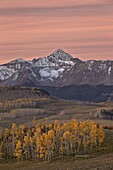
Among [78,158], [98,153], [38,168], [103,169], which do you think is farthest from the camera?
[98,153]

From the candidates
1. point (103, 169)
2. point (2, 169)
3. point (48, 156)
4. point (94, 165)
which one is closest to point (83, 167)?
point (94, 165)

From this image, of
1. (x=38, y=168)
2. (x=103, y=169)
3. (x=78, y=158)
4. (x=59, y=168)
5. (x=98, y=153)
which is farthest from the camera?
(x=98, y=153)

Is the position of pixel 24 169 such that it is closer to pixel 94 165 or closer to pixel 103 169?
pixel 94 165

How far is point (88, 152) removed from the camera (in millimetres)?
199750

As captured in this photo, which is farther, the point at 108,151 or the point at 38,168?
the point at 108,151

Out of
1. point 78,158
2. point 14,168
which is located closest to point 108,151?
point 78,158

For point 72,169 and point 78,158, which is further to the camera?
point 78,158

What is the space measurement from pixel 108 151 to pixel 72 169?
184 feet

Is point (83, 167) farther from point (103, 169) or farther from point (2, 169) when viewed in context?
point (2, 169)

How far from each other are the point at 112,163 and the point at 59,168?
16903 mm

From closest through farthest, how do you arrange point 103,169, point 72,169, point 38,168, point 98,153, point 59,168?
point 103,169 < point 72,169 < point 59,168 < point 38,168 < point 98,153

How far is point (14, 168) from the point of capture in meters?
177

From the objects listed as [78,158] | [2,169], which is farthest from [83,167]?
[2,169]

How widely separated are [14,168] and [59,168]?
1366 inches
